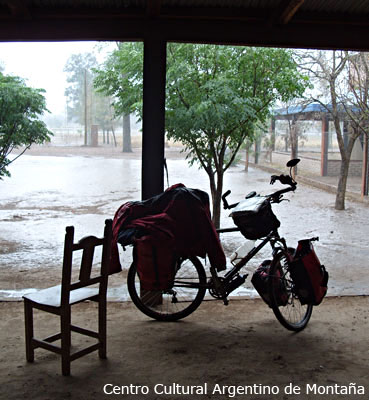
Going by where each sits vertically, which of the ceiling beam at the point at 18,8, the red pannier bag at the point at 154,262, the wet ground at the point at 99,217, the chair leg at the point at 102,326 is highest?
the ceiling beam at the point at 18,8

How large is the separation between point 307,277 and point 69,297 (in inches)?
74.5

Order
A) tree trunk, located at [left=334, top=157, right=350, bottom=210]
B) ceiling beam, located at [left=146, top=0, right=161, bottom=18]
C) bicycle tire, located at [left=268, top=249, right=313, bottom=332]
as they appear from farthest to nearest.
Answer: tree trunk, located at [left=334, top=157, right=350, bottom=210], ceiling beam, located at [left=146, top=0, right=161, bottom=18], bicycle tire, located at [left=268, top=249, right=313, bottom=332]

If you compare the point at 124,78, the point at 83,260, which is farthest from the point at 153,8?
the point at 124,78

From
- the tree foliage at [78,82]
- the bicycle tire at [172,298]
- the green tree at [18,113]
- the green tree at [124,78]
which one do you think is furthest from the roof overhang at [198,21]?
the tree foliage at [78,82]

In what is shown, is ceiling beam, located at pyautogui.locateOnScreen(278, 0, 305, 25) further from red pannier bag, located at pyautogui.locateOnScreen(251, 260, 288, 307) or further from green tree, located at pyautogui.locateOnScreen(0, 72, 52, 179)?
green tree, located at pyautogui.locateOnScreen(0, 72, 52, 179)

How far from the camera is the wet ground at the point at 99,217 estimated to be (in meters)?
6.47

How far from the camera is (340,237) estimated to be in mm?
9320

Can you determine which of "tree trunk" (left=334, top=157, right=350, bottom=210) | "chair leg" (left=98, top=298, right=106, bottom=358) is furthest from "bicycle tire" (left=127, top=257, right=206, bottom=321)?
"tree trunk" (left=334, top=157, right=350, bottom=210)

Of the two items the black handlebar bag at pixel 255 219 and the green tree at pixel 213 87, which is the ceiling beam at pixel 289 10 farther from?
the green tree at pixel 213 87

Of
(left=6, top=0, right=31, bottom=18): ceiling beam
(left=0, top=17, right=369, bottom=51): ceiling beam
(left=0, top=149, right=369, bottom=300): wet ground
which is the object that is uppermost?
(left=6, top=0, right=31, bottom=18): ceiling beam

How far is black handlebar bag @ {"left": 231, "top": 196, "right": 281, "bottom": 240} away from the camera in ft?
13.3

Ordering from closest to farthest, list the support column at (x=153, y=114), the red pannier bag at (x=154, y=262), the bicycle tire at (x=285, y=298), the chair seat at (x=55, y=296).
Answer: the chair seat at (x=55, y=296), the red pannier bag at (x=154, y=262), the bicycle tire at (x=285, y=298), the support column at (x=153, y=114)

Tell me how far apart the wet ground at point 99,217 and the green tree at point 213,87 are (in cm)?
210

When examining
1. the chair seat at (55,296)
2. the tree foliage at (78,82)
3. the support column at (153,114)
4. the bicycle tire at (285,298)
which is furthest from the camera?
the tree foliage at (78,82)
